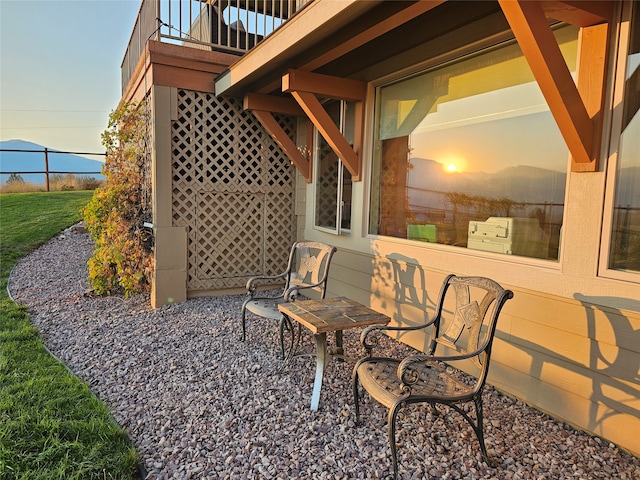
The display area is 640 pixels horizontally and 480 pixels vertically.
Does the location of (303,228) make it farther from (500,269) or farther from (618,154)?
(618,154)

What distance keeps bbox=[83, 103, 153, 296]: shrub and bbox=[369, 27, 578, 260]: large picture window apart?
292cm

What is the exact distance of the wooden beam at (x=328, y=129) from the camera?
3.64 m

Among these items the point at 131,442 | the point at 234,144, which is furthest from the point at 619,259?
the point at 234,144

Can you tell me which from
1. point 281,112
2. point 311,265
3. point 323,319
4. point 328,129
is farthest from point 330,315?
point 281,112

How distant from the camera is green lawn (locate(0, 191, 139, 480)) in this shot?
1.81 m

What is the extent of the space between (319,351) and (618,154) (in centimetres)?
205

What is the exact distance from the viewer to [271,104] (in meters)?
4.73

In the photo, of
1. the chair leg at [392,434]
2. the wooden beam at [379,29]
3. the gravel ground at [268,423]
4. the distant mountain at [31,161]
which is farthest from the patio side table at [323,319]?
the distant mountain at [31,161]

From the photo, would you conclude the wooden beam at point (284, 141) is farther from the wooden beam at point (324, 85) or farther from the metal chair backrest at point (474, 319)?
the metal chair backrest at point (474, 319)

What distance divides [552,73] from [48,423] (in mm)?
3240

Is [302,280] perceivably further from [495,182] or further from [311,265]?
[495,182]

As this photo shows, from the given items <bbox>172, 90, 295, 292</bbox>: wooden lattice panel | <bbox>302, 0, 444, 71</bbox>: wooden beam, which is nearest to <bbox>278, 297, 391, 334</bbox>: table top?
<bbox>302, 0, 444, 71</bbox>: wooden beam

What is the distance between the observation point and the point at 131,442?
2.06m

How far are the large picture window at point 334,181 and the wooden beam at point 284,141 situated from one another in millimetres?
162
